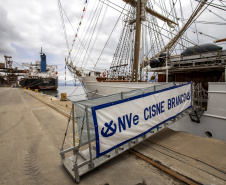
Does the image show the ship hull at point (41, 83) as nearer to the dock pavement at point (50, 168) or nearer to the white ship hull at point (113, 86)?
the white ship hull at point (113, 86)

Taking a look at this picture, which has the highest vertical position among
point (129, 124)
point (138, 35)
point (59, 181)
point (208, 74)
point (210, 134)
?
point (138, 35)

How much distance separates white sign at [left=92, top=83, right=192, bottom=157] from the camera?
2.47 meters

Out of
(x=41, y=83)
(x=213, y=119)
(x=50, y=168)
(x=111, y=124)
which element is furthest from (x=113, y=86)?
(x=41, y=83)

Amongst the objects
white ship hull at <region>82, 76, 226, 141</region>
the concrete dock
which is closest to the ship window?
white ship hull at <region>82, 76, 226, 141</region>

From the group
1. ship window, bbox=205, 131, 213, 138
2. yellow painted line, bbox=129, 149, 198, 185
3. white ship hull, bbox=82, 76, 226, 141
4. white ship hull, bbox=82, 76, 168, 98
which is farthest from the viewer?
white ship hull, bbox=82, 76, 168, 98

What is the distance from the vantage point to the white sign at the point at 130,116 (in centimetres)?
247

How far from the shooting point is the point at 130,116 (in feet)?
9.70

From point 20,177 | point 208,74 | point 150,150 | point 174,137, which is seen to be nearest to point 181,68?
point 208,74

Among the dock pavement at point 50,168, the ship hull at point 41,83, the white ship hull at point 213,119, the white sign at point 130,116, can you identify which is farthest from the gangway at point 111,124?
the ship hull at point 41,83

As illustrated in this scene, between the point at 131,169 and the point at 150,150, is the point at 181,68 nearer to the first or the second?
the point at 150,150

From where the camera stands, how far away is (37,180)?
7.42 feet

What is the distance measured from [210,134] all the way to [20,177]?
7261 millimetres

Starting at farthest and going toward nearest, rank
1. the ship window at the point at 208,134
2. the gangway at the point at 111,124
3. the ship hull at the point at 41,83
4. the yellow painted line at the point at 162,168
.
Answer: the ship hull at the point at 41,83
the ship window at the point at 208,134
the gangway at the point at 111,124
the yellow painted line at the point at 162,168

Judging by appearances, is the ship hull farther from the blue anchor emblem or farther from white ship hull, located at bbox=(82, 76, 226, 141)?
the blue anchor emblem
